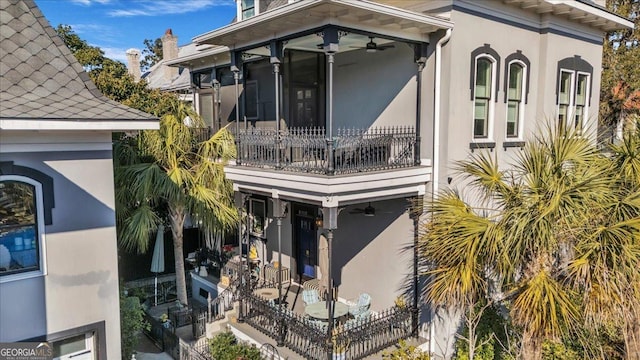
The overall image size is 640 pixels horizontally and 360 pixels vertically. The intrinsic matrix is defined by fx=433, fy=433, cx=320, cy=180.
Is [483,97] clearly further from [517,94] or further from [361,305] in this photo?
[361,305]

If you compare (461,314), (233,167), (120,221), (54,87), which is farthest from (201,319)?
(54,87)

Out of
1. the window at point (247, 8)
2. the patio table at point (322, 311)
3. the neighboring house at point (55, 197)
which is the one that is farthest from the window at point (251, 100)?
the neighboring house at point (55, 197)

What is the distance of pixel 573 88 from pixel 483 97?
171 inches

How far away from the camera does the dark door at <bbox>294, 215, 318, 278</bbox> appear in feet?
42.8

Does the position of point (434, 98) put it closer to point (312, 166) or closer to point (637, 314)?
point (312, 166)

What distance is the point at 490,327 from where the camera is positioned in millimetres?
9023

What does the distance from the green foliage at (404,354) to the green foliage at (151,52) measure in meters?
56.4

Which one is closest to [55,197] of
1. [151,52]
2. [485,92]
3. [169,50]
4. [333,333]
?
[333,333]

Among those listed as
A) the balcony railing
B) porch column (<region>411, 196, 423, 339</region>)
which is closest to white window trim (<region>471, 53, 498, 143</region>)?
the balcony railing

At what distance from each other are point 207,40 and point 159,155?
11.8ft

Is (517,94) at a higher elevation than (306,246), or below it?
higher

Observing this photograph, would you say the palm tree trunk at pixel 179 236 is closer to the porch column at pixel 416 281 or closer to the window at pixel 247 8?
the window at pixel 247 8

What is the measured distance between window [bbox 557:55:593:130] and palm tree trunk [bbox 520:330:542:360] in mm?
7420
